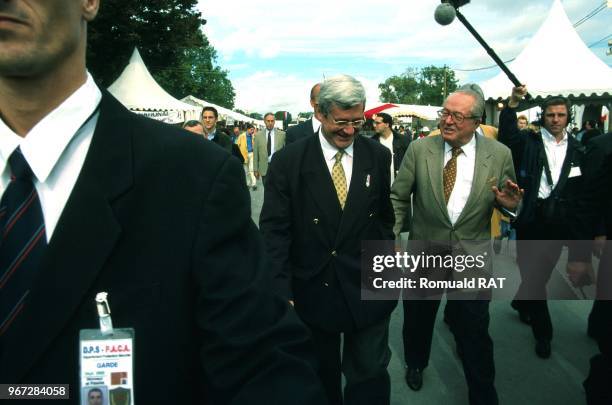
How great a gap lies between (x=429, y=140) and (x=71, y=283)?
3130mm

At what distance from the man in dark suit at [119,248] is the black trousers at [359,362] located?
6.02 ft

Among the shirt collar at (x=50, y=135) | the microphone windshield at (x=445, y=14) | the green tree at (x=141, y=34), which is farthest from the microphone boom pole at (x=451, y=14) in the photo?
the green tree at (x=141, y=34)

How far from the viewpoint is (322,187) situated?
284 centimetres

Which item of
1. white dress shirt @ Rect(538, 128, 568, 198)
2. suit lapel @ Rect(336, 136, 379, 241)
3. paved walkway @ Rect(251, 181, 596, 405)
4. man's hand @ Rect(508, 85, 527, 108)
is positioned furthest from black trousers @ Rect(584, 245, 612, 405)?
man's hand @ Rect(508, 85, 527, 108)

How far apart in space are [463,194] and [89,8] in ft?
9.36

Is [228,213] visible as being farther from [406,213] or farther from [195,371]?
[406,213]

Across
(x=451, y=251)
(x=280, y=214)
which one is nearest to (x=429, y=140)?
(x=451, y=251)

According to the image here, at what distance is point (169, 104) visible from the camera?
16.6 m

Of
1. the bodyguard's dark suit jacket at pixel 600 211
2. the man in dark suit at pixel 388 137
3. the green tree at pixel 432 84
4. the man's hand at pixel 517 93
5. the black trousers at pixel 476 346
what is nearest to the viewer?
the bodyguard's dark suit jacket at pixel 600 211

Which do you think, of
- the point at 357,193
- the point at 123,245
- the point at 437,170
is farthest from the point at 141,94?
the point at 123,245

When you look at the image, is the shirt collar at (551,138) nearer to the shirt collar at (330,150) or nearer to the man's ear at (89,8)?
the shirt collar at (330,150)

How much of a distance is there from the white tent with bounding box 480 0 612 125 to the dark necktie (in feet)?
37.1

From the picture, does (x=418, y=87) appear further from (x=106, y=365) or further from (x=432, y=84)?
(x=106, y=365)

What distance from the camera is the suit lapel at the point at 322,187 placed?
2.82m
